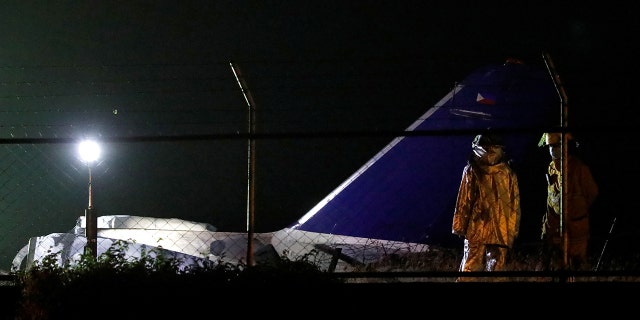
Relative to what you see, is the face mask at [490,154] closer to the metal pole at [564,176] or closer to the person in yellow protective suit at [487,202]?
the person in yellow protective suit at [487,202]

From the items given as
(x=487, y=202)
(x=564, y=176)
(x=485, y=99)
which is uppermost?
(x=485, y=99)

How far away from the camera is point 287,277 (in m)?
5.09

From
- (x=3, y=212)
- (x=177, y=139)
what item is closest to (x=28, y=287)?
(x=177, y=139)

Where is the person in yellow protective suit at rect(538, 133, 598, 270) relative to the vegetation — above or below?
above

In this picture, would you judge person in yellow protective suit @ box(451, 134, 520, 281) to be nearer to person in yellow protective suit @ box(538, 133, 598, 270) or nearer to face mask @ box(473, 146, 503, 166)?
face mask @ box(473, 146, 503, 166)

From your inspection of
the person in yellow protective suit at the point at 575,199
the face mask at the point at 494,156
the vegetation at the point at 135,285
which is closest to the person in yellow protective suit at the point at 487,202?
the face mask at the point at 494,156

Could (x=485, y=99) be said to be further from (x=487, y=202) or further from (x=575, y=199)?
(x=487, y=202)

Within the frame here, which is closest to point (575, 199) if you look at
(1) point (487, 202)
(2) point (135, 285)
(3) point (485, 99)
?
(1) point (487, 202)

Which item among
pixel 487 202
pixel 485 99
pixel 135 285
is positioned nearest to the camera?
pixel 135 285

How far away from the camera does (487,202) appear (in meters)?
6.89

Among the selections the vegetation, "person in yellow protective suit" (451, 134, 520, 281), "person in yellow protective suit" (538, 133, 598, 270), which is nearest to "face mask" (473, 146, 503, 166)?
"person in yellow protective suit" (451, 134, 520, 281)

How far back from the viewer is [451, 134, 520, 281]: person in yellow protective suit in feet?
22.6

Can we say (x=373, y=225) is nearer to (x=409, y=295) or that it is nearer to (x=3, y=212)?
(x=409, y=295)

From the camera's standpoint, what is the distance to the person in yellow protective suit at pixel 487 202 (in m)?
6.89
